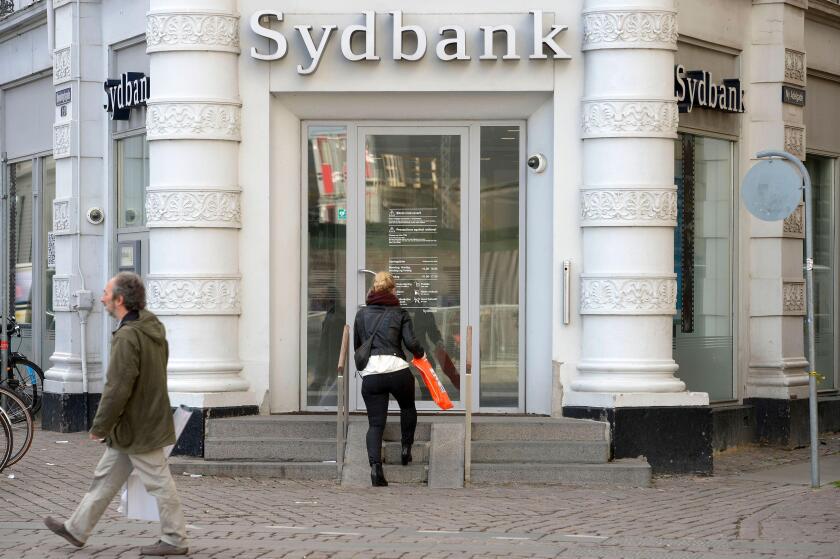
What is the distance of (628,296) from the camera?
44.8ft

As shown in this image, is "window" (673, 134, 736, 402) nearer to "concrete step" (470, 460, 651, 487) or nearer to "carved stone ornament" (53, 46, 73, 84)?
"concrete step" (470, 460, 651, 487)

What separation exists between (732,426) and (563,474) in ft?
11.8

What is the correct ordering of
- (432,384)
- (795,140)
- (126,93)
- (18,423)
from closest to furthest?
(18,423)
(432,384)
(126,93)
(795,140)

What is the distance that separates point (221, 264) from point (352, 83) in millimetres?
2162

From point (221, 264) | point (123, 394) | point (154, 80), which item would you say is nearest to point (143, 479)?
point (123, 394)

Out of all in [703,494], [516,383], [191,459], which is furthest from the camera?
[516,383]

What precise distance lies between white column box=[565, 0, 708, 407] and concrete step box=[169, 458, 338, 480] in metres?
2.57

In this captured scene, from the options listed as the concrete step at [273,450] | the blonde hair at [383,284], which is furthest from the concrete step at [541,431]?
the blonde hair at [383,284]

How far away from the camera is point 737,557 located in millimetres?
9164

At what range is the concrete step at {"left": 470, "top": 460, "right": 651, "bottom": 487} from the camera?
41.7ft

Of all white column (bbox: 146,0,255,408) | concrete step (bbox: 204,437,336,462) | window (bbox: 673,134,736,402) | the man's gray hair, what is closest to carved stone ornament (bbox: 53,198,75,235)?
white column (bbox: 146,0,255,408)

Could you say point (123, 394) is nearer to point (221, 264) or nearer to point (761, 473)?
point (221, 264)

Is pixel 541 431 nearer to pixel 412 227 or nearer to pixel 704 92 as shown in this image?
pixel 412 227

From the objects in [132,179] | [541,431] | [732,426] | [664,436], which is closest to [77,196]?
[132,179]
